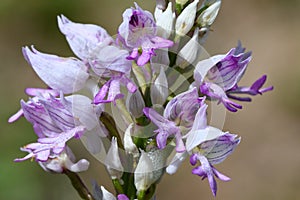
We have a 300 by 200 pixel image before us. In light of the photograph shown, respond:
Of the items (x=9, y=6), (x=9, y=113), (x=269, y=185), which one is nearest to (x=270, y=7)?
(x=269, y=185)

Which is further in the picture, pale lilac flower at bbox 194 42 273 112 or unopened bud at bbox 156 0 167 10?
unopened bud at bbox 156 0 167 10

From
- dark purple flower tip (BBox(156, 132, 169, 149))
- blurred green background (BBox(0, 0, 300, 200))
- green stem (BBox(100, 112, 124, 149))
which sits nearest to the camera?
dark purple flower tip (BBox(156, 132, 169, 149))

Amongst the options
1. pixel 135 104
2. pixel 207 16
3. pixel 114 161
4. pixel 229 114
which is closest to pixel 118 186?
pixel 114 161

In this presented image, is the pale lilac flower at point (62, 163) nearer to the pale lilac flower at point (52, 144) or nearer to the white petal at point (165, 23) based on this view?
the pale lilac flower at point (52, 144)

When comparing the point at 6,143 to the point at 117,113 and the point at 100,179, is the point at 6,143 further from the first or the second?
the point at 117,113

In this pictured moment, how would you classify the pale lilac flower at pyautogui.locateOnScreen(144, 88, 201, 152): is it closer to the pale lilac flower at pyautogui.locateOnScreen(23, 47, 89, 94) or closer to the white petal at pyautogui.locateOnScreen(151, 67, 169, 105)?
the white petal at pyautogui.locateOnScreen(151, 67, 169, 105)

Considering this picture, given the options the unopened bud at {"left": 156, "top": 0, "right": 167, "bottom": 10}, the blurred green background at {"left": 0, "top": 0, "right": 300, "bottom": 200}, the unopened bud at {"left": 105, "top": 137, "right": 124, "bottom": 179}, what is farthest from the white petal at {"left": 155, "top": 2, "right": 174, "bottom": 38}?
the blurred green background at {"left": 0, "top": 0, "right": 300, "bottom": 200}
